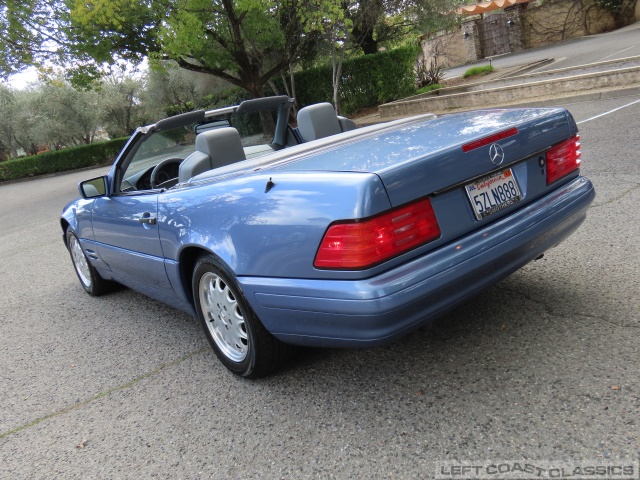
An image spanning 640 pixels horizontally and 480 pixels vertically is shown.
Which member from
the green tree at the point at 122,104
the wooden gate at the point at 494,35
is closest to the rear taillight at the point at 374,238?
the green tree at the point at 122,104

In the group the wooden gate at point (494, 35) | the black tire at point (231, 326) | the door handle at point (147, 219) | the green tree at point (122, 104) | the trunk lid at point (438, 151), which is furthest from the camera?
the wooden gate at point (494, 35)

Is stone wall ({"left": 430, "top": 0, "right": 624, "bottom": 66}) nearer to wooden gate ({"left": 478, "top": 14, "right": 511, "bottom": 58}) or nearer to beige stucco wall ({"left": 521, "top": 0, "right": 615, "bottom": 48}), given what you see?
beige stucco wall ({"left": 521, "top": 0, "right": 615, "bottom": 48})

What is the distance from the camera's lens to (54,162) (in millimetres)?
30891

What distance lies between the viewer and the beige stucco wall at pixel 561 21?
35.0 m

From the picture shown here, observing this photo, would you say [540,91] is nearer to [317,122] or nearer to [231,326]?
[317,122]

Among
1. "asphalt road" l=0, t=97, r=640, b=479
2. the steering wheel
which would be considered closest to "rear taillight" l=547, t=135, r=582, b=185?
"asphalt road" l=0, t=97, r=640, b=479

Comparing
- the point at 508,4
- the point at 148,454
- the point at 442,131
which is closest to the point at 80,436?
the point at 148,454

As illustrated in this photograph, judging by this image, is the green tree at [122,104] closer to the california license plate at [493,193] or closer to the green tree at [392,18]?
the green tree at [392,18]

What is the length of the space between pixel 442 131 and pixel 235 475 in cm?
199

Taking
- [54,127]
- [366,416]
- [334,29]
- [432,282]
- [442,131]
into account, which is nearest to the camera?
[432,282]

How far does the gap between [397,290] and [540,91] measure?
1268 centimetres

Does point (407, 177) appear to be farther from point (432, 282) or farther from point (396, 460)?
point (396, 460)

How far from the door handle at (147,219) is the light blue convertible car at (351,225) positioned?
0.01 m

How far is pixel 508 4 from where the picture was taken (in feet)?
122
